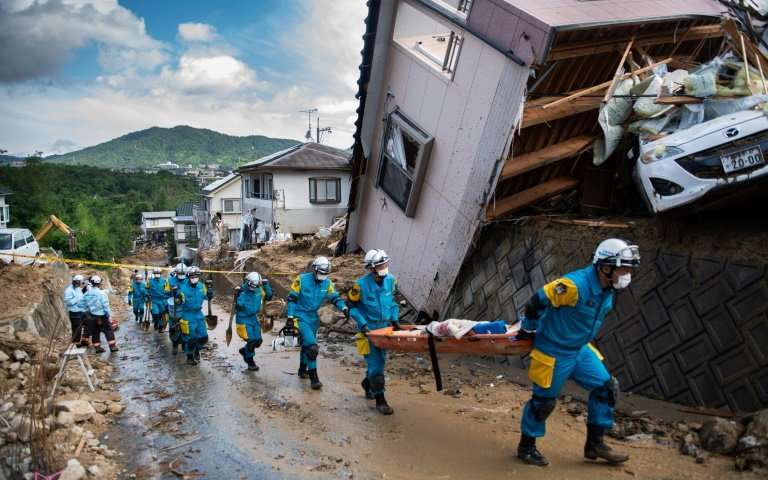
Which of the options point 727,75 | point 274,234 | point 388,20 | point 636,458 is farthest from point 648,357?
point 274,234

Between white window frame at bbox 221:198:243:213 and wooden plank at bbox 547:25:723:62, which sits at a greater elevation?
wooden plank at bbox 547:25:723:62

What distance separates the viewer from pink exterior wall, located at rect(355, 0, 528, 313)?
8.09 metres

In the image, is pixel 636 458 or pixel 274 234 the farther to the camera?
pixel 274 234

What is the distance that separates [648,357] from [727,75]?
14.7ft

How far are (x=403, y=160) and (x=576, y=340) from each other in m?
6.84

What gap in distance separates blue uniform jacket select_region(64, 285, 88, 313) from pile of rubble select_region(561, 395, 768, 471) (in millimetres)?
11133

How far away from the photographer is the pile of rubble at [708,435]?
4.30 metres

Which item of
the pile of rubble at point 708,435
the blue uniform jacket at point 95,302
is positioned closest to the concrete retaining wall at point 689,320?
the pile of rubble at point 708,435

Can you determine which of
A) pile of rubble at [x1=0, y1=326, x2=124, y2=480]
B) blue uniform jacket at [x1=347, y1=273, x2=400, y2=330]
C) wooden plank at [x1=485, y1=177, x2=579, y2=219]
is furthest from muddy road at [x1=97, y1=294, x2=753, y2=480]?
wooden plank at [x1=485, y1=177, x2=579, y2=219]

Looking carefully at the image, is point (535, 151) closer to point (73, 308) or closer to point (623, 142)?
point (623, 142)

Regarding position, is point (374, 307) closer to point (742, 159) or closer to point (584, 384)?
point (584, 384)

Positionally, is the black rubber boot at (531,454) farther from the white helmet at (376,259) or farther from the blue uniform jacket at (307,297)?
the blue uniform jacket at (307,297)

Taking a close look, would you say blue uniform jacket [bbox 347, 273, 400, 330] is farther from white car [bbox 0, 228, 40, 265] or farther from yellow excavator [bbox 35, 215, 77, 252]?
yellow excavator [bbox 35, 215, 77, 252]

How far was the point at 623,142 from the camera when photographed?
8.55 metres
